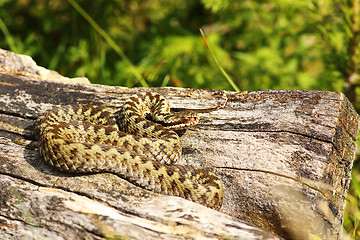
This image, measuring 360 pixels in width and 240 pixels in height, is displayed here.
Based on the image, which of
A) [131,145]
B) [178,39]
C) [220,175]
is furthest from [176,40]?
[220,175]

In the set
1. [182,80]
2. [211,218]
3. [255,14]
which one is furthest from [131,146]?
[255,14]

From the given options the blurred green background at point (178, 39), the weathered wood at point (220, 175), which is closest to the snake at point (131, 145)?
the weathered wood at point (220, 175)

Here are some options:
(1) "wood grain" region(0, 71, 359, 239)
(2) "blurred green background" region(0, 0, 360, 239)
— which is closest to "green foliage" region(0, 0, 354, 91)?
(2) "blurred green background" region(0, 0, 360, 239)

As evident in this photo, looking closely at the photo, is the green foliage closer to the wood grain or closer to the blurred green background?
the blurred green background

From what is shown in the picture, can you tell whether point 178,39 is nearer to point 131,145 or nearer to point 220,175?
point 131,145

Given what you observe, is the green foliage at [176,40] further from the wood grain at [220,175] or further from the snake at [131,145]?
the wood grain at [220,175]
